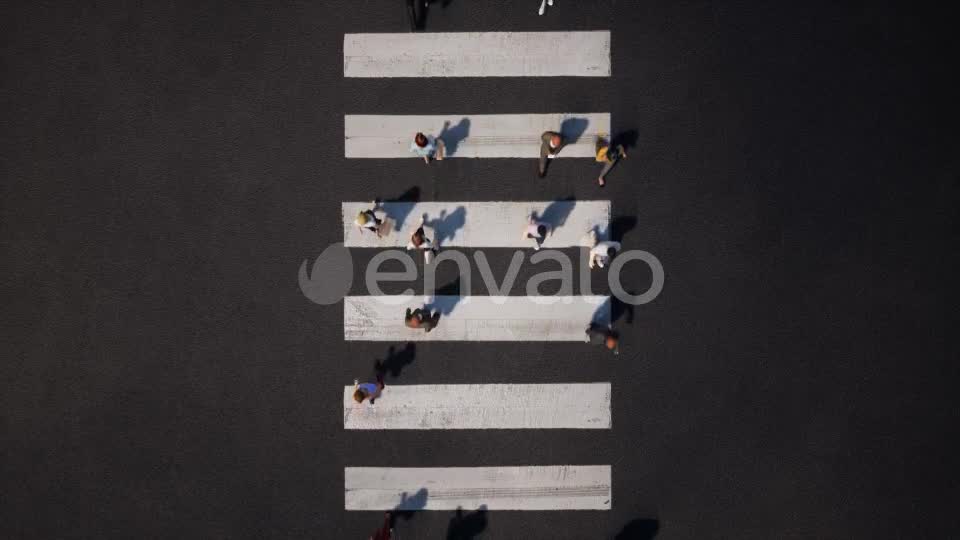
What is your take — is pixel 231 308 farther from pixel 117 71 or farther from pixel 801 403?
pixel 801 403

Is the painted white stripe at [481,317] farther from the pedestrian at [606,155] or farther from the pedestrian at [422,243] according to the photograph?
the pedestrian at [606,155]

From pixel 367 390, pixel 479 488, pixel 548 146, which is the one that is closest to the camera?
pixel 548 146

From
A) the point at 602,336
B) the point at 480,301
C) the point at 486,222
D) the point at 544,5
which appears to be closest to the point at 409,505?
the point at 480,301

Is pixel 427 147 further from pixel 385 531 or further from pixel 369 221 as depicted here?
pixel 385 531

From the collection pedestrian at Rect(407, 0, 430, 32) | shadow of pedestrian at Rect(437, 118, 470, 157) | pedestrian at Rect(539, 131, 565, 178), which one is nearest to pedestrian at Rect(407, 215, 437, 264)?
shadow of pedestrian at Rect(437, 118, 470, 157)

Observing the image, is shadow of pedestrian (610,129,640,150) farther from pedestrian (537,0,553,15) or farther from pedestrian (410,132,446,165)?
pedestrian (410,132,446,165)

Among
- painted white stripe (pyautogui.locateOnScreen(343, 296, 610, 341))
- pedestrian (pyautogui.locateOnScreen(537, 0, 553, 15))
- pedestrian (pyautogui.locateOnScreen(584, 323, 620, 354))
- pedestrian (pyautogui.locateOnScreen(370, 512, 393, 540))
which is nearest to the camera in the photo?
pedestrian (pyautogui.locateOnScreen(584, 323, 620, 354))

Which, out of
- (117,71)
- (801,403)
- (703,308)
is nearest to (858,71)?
(703,308)
